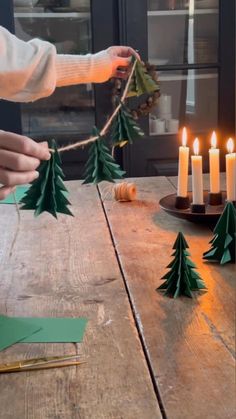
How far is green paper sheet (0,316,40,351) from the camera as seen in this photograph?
88cm

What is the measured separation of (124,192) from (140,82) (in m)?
0.34

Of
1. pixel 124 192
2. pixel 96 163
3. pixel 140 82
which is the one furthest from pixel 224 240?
pixel 124 192

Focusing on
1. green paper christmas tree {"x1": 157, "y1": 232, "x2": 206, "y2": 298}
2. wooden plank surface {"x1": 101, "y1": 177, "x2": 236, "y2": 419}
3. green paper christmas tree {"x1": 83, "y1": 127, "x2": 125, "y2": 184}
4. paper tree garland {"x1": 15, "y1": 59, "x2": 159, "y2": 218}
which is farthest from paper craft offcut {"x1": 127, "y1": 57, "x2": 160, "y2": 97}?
green paper christmas tree {"x1": 157, "y1": 232, "x2": 206, "y2": 298}

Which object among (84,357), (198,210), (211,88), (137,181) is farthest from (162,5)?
(84,357)

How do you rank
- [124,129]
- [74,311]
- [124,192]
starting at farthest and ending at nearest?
1. [124,192]
2. [124,129]
3. [74,311]

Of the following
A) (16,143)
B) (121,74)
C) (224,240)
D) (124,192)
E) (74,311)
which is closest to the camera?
(16,143)

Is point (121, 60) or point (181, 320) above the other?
point (121, 60)

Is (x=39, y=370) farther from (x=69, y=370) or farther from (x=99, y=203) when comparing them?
(x=99, y=203)

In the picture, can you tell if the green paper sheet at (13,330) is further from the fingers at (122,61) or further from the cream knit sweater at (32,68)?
the fingers at (122,61)

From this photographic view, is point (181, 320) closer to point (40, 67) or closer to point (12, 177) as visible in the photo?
point (12, 177)

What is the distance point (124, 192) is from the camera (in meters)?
1.59

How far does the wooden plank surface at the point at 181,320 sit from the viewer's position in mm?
720

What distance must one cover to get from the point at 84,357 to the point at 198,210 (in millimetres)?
578

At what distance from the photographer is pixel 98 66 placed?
136 cm
